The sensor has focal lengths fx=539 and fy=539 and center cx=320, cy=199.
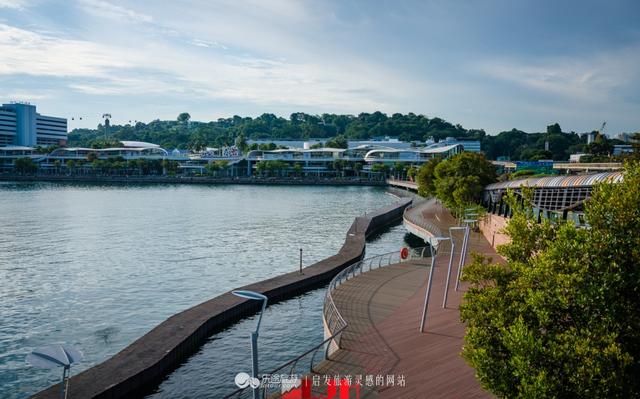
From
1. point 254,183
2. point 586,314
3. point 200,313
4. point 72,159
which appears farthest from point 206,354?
point 72,159

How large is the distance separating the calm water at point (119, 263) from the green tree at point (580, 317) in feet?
56.1

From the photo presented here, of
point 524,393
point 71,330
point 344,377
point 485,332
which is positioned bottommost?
point 71,330

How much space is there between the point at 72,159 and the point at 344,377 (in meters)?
189

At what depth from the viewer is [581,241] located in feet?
32.2

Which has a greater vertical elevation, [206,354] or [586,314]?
[586,314]

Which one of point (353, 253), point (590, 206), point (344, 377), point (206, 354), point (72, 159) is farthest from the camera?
point (72, 159)

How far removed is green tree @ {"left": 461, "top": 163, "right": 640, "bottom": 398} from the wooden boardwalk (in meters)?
5.29

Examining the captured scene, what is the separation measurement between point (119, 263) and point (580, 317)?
3743 centimetres

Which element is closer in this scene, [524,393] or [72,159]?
[524,393]

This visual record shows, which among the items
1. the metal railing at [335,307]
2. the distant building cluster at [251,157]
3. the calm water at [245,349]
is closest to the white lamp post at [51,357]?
the calm water at [245,349]

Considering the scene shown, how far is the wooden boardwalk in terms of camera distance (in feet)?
50.5

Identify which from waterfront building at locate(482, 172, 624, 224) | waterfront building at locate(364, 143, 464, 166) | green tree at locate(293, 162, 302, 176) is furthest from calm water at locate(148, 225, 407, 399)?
waterfront building at locate(364, 143, 464, 166)

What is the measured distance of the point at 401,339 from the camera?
1928 centimetres

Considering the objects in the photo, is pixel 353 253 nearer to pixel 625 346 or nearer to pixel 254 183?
pixel 625 346
